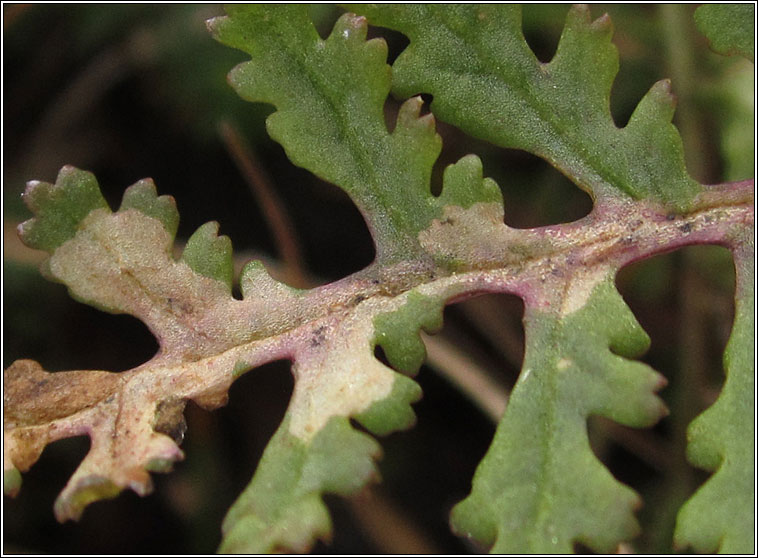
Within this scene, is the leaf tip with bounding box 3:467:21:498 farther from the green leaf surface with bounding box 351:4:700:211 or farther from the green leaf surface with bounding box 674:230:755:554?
the green leaf surface with bounding box 674:230:755:554

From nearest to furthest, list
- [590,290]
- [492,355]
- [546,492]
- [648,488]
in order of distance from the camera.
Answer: [546,492] < [590,290] < [648,488] < [492,355]

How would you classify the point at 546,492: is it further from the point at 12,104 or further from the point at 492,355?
the point at 12,104

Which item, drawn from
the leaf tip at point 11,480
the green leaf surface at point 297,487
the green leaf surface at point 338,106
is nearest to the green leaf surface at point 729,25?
the green leaf surface at point 338,106

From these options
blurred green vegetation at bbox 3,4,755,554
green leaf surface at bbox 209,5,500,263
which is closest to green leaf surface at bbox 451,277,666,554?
green leaf surface at bbox 209,5,500,263

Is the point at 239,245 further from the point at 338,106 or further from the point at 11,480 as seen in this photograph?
the point at 11,480

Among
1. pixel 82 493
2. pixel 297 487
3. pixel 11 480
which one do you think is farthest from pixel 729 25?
pixel 11 480

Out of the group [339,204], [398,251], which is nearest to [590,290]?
[398,251]

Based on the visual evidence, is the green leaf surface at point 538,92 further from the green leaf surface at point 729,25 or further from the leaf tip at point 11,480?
the leaf tip at point 11,480
